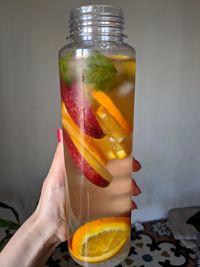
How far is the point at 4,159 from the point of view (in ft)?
4.86

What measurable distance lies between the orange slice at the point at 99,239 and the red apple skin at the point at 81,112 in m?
0.15

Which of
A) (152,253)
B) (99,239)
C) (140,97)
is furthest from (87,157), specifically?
(152,253)

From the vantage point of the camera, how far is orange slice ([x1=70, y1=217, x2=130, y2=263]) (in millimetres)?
440

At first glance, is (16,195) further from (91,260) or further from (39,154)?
(91,260)

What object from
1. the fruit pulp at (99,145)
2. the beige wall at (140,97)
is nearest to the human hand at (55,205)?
the fruit pulp at (99,145)

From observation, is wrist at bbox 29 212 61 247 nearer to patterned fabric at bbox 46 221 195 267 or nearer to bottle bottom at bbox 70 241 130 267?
bottle bottom at bbox 70 241 130 267

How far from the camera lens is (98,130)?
1.38 feet

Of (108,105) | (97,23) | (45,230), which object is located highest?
(97,23)

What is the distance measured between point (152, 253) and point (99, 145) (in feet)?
4.60

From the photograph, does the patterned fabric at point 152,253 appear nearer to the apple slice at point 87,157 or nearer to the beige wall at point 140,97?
the beige wall at point 140,97

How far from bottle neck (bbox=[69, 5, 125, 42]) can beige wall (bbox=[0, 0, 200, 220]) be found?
40.1 inches

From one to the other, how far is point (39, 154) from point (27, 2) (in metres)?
0.79

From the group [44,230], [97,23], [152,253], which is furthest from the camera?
[152,253]

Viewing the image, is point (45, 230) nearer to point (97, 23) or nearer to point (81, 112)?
point (81, 112)
